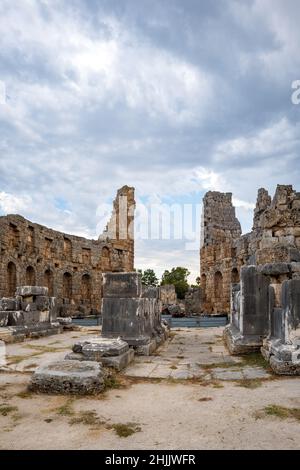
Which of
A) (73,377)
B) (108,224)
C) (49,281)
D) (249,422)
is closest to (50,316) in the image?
(73,377)

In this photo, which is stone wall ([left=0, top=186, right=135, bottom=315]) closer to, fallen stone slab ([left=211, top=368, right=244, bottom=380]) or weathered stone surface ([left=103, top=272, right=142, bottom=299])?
weathered stone surface ([left=103, top=272, right=142, bottom=299])

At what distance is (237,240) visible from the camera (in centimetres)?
2425

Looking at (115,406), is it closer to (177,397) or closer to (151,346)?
(177,397)

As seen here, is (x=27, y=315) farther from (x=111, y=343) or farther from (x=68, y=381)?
(x=68, y=381)

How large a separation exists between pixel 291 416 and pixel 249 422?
43 centimetres

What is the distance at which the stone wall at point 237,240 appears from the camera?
783 cm

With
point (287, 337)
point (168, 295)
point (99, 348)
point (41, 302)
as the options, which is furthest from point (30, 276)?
point (287, 337)

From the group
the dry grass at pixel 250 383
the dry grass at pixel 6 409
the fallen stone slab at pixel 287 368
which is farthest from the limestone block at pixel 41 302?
the fallen stone slab at pixel 287 368

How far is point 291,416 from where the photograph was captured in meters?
3.51

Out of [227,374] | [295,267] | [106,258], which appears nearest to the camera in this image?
[227,374]

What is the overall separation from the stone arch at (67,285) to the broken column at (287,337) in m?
22.4

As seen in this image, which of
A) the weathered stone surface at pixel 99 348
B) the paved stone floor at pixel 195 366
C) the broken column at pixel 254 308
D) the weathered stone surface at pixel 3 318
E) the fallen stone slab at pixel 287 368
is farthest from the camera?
the weathered stone surface at pixel 3 318

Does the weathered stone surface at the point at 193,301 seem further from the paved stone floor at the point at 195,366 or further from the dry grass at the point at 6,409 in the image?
the dry grass at the point at 6,409

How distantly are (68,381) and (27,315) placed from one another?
6.62 meters
